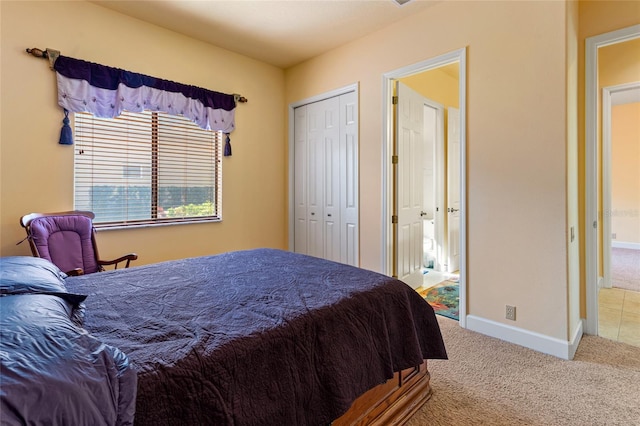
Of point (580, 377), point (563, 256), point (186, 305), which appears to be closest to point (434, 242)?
point (563, 256)

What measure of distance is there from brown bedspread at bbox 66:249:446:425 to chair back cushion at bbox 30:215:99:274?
965 millimetres

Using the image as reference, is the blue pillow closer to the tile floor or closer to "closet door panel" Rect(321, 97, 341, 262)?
"closet door panel" Rect(321, 97, 341, 262)

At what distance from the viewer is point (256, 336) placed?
1.12m

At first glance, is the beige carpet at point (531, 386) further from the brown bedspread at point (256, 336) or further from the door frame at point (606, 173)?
the door frame at point (606, 173)

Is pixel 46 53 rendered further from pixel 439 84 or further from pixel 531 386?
pixel 439 84

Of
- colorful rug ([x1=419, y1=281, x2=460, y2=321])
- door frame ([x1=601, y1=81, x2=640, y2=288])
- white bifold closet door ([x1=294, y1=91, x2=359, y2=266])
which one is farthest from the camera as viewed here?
white bifold closet door ([x1=294, y1=91, x2=359, y2=266])

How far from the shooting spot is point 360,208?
3637 millimetres

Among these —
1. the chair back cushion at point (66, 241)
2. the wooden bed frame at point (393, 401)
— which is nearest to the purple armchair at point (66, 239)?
the chair back cushion at point (66, 241)

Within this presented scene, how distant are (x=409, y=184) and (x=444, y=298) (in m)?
1.35

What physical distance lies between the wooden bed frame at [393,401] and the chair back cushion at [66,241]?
97.5 inches

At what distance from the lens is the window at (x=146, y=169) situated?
295 centimetres

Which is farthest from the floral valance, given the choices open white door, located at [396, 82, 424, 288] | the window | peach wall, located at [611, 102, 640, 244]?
peach wall, located at [611, 102, 640, 244]

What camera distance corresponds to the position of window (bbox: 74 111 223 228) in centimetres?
295

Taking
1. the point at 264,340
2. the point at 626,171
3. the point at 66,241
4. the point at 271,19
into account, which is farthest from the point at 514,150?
the point at 626,171
